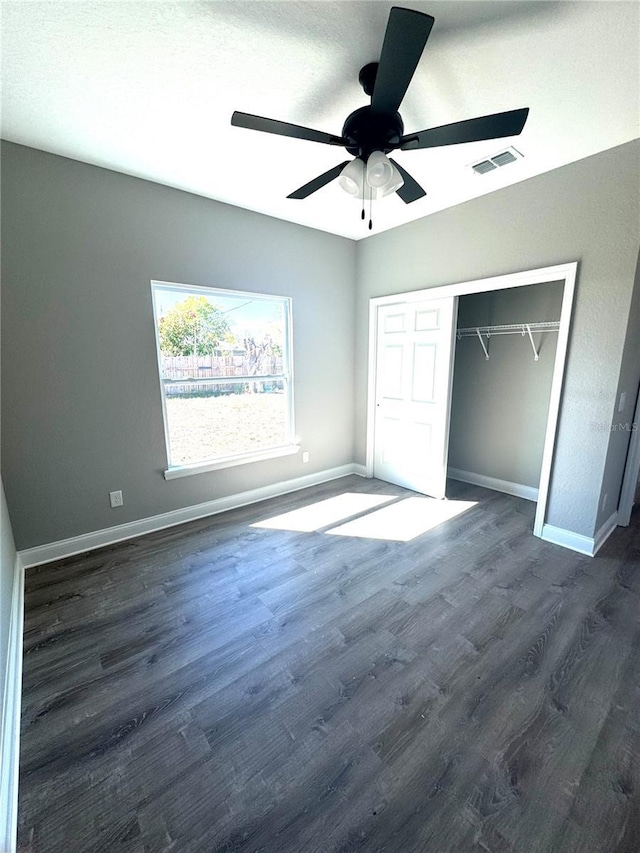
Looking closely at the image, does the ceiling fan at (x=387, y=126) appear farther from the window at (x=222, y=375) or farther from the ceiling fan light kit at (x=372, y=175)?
the window at (x=222, y=375)

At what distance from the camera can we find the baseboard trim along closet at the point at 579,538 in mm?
2594

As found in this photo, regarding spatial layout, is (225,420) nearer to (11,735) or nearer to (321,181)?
(321,181)

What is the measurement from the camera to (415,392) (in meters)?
3.66

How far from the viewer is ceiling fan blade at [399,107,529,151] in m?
1.33

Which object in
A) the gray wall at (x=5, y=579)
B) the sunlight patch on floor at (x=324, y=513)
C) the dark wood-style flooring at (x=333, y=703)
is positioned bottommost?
the dark wood-style flooring at (x=333, y=703)

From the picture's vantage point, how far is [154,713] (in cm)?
147

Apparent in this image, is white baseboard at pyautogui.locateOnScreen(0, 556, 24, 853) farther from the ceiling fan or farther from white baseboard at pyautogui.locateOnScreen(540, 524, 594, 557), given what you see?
white baseboard at pyautogui.locateOnScreen(540, 524, 594, 557)

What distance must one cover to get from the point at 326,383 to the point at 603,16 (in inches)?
121

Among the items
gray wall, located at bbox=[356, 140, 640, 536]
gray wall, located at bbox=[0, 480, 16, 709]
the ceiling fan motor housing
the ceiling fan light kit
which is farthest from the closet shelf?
gray wall, located at bbox=[0, 480, 16, 709]

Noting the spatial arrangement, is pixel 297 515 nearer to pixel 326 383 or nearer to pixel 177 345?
pixel 326 383

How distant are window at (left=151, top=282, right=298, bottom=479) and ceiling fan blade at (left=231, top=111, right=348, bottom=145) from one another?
1.61 meters

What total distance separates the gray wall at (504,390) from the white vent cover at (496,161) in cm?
143

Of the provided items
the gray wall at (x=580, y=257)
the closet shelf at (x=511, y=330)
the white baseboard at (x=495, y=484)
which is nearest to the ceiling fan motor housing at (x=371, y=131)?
the gray wall at (x=580, y=257)

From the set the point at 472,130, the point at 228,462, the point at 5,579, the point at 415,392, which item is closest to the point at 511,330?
the point at 415,392
